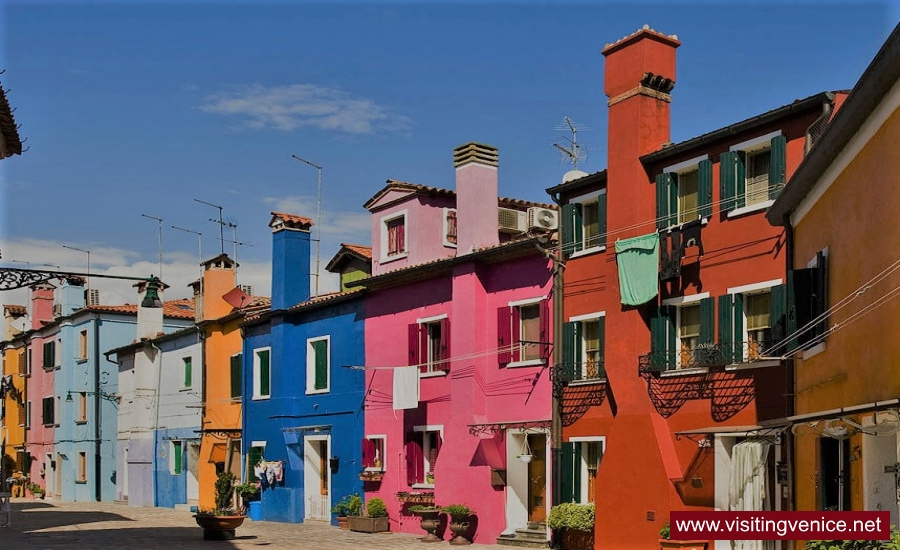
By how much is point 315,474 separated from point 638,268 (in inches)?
591

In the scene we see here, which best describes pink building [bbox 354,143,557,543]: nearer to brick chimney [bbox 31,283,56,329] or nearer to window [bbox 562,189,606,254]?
window [bbox 562,189,606,254]

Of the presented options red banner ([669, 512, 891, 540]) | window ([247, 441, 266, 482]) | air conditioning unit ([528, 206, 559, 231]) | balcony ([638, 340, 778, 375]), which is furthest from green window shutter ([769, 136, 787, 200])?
window ([247, 441, 266, 482])

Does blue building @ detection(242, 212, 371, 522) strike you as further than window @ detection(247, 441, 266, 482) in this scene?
No

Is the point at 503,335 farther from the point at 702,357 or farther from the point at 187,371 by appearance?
the point at 187,371

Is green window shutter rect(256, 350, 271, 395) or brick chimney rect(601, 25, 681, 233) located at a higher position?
brick chimney rect(601, 25, 681, 233)

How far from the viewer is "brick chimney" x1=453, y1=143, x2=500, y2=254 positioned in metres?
27.5

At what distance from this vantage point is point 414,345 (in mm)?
28562

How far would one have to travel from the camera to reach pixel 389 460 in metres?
29.5

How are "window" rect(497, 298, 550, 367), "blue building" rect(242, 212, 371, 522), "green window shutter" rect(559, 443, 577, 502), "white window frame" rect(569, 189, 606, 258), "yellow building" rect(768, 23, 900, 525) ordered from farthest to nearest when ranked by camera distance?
"blue building" rect(242, 212, 371, 522), "window" rect(497, 298, 550, 367), "white window frame" rect(569, 189, 606, 258), "green window shutter" rect(559, 443, 577, 502), "yellow building" rect(768, 23, 900, 525)

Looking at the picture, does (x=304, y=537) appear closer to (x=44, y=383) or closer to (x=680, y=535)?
(x=680, y=535)

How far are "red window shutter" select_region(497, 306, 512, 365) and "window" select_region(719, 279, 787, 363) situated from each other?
6.49 m

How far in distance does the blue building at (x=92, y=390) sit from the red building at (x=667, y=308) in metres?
28.3

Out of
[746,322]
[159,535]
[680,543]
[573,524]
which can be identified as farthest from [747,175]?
[159,535]

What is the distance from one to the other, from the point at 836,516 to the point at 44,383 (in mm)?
50389
